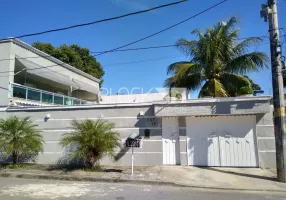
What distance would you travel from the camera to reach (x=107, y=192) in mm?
8266

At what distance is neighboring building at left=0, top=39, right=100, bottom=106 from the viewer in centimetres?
1642

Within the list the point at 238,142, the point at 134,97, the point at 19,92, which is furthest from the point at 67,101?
the point at 238,142

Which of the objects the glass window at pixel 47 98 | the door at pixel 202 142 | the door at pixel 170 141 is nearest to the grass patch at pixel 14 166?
the door at pixel 170 141

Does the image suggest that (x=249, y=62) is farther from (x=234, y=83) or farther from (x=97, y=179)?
(x=97, y=179)

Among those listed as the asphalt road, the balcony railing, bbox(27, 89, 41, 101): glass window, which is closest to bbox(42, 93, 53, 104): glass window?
the balcony railing

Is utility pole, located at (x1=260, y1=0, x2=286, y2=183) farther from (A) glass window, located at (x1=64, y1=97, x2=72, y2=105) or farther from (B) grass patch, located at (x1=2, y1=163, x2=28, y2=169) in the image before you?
(A) glass window, located at (x1=64, y1=97, x2=72, y2=105)

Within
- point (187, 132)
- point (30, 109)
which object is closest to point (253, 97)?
point (187, 132)

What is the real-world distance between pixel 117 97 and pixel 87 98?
10.5 feet

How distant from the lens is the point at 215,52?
49.2 feet

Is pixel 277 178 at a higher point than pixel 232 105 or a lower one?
lower

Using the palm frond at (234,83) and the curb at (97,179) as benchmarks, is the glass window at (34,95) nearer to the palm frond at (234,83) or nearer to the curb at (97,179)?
the curb at (97,179)

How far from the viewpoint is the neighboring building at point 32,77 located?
16.4 m

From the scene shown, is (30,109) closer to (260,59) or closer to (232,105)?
(232,105)

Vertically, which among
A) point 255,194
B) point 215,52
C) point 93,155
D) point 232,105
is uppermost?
point 215,52
